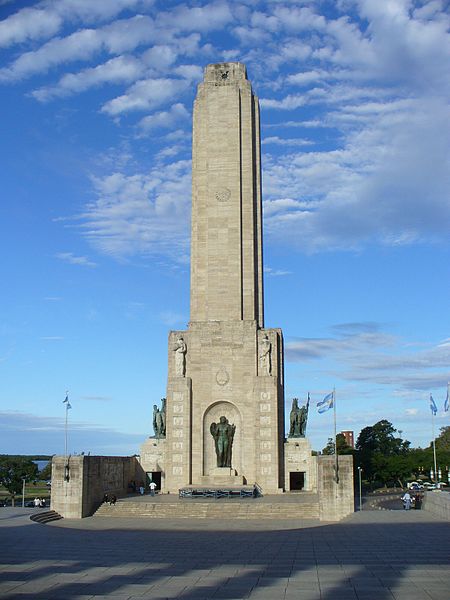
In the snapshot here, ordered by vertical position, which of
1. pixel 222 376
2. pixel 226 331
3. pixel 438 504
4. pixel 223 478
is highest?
pixel 226 331

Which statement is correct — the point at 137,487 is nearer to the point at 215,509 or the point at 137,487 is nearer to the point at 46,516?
the point at 215,509

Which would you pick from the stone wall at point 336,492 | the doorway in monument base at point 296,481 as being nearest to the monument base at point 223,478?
the doorway in monument base at point 296,481

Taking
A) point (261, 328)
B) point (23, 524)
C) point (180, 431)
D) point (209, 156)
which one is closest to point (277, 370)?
point (261, 328)

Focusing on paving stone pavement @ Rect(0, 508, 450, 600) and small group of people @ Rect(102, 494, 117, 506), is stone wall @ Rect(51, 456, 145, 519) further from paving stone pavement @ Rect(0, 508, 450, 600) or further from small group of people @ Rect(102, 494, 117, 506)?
paving stone pavement @ Rect(0, 508, 450, 600)

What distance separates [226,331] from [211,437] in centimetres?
679

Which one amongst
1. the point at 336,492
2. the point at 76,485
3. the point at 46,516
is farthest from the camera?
the point at 76,485

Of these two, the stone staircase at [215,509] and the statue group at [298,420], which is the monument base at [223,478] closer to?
the statue group at [298,420]

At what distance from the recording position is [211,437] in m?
43.1

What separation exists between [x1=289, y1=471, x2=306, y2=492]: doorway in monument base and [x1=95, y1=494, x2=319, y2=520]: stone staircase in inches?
370

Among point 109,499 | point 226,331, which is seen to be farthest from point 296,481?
point 109,499

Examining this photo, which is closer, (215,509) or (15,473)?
(215,509)

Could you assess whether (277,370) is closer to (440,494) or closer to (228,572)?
(440,494)

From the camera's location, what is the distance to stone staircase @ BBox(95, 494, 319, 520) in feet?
107

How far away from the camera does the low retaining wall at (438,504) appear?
27.3 meters
